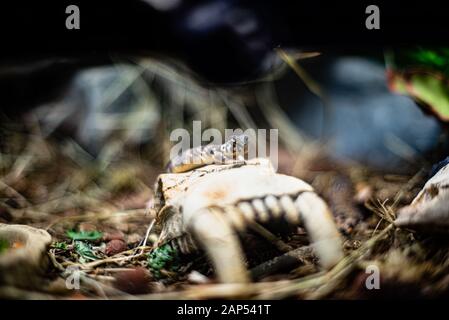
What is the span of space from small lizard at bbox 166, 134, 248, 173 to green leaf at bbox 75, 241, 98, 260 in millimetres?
370

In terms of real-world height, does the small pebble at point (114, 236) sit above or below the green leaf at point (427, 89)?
below

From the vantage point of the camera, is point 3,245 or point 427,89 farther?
point 427,89

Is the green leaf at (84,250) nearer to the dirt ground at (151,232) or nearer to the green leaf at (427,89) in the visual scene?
the dirt ground at (151,232)

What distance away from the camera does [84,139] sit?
1.33m

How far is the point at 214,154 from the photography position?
4.34ft

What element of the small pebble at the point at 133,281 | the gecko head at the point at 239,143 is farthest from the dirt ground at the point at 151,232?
the gecko head at the point at 239,143

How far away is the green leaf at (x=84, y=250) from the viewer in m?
1.26

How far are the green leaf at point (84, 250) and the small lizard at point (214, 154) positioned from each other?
370 mm

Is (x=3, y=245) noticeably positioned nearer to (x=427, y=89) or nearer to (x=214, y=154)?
(x=214, y=154)

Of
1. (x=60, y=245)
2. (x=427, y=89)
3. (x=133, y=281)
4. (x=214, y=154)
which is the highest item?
(x=427, y=89)

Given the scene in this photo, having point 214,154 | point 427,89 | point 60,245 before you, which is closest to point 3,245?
point 60,245

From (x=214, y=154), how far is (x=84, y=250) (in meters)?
0.51
